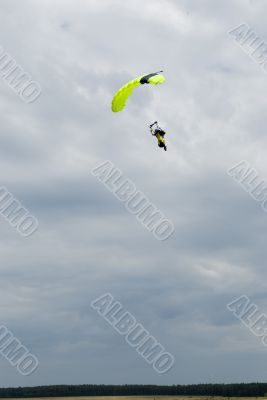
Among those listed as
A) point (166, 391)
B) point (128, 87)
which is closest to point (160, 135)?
point (128, 87)

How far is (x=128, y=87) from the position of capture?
200 ft

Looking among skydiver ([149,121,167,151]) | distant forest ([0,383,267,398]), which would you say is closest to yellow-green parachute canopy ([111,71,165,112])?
skydiver ([149,121,167,151])

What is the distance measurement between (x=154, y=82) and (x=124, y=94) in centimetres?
609

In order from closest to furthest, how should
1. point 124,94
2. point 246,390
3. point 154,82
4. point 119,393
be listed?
point 154,82 → point 124,94 → point 246,390 → point 119,393

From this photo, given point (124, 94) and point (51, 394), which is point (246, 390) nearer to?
point (51, 394)

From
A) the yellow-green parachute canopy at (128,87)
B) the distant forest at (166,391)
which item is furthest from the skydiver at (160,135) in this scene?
the distant forest at (166,391)

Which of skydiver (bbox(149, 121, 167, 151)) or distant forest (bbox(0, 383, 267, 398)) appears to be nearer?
skydiver (bbox(149, 121, 167, 151))

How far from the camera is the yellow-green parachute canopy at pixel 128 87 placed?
5816cm

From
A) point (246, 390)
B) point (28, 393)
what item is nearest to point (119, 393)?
point (28, 393)

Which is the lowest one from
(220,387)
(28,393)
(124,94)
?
(28,393)

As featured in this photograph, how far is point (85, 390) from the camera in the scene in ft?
639

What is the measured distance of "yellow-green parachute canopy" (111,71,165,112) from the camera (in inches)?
2290

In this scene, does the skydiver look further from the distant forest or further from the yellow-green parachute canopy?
the distant forest

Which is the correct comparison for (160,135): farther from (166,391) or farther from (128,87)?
(166,391)
